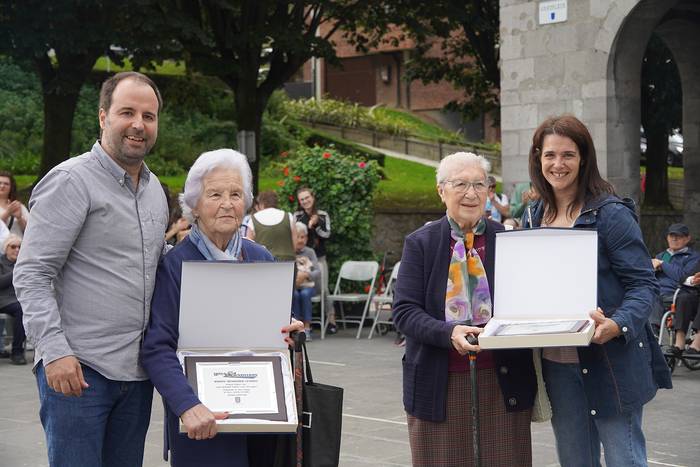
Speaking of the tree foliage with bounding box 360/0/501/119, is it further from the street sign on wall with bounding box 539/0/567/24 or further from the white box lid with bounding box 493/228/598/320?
the white box lid with bounding box 493/228/598/320

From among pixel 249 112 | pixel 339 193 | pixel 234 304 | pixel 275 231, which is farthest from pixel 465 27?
pixel 234 304

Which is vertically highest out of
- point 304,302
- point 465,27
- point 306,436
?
point 465,27

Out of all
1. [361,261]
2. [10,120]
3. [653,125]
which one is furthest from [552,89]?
[10,120]

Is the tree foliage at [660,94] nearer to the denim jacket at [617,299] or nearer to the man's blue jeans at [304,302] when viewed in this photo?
the man's blue jeans at [304,302]

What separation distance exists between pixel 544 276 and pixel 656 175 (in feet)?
72.7

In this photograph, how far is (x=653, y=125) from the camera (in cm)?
2466

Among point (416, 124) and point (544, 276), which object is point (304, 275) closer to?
point (544, 276)

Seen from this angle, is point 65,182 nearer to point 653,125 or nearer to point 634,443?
point 634,443

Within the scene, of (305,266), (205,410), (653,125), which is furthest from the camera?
(653,125)

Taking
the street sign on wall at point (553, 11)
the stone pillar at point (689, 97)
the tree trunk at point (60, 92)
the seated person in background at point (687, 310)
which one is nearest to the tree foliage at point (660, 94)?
the stone pillar at point (689, 97)

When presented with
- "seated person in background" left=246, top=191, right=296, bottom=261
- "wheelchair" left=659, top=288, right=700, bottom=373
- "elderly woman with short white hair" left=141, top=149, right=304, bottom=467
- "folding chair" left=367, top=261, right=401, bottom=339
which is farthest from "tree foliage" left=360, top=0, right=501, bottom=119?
"elderly woman with short white hair" left=141, top=149, right=304, bottom=467

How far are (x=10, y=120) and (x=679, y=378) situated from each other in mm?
21550

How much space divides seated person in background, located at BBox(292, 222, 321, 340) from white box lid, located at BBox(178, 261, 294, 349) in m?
9.72

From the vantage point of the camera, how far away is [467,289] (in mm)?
4551
